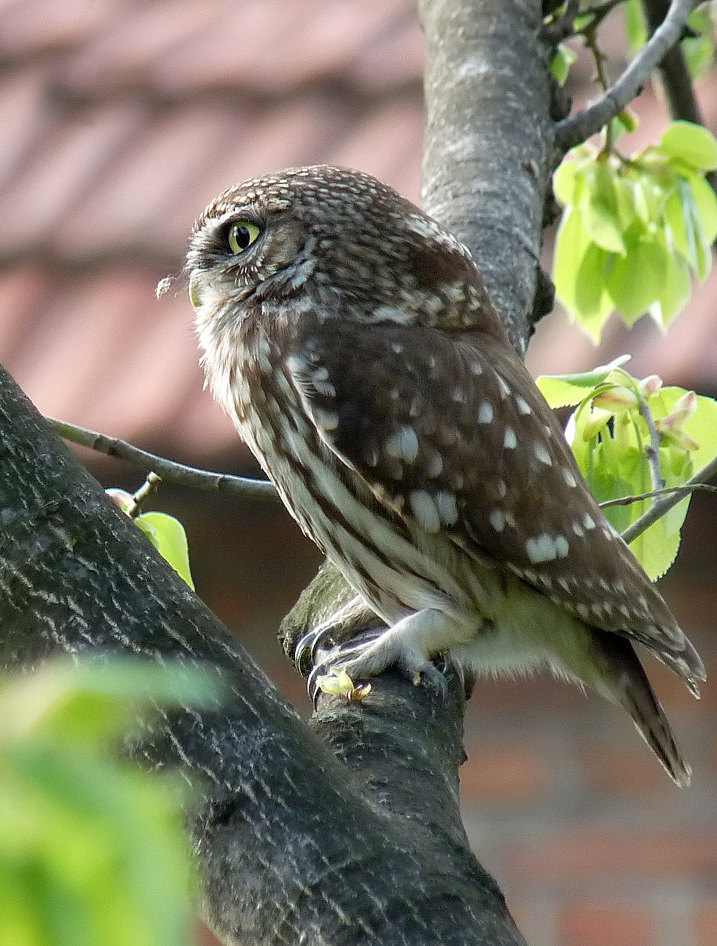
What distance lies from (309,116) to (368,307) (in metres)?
2.04

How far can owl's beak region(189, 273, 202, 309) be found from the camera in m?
2.07

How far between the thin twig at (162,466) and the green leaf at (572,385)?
1.35 feet

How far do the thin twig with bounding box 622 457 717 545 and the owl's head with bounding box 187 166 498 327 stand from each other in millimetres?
435

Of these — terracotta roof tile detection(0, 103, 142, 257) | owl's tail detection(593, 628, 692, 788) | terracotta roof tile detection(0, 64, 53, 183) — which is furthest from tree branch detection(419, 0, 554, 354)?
terracotta roof tile detection(0, 64, 53, 183)

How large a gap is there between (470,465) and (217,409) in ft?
3.59

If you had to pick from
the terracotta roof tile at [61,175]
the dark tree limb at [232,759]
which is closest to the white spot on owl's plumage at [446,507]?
the dark tree limb at [232,759]

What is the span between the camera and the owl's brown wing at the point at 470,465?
1.73 metres

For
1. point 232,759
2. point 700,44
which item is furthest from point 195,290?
point 700,44

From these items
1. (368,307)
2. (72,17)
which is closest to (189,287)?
(368,307)

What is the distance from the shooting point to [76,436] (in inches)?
61.8

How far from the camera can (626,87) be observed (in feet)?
6.82

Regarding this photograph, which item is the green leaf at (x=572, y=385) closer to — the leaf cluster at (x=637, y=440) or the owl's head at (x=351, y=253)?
the leaf cluster at (x=637, y=440)

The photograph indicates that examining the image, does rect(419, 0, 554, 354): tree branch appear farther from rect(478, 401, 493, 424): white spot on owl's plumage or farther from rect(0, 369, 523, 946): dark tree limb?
rect(0, 369, 523, 946): dark tree limb

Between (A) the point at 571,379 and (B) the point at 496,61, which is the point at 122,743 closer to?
(A) the point at 571,379
